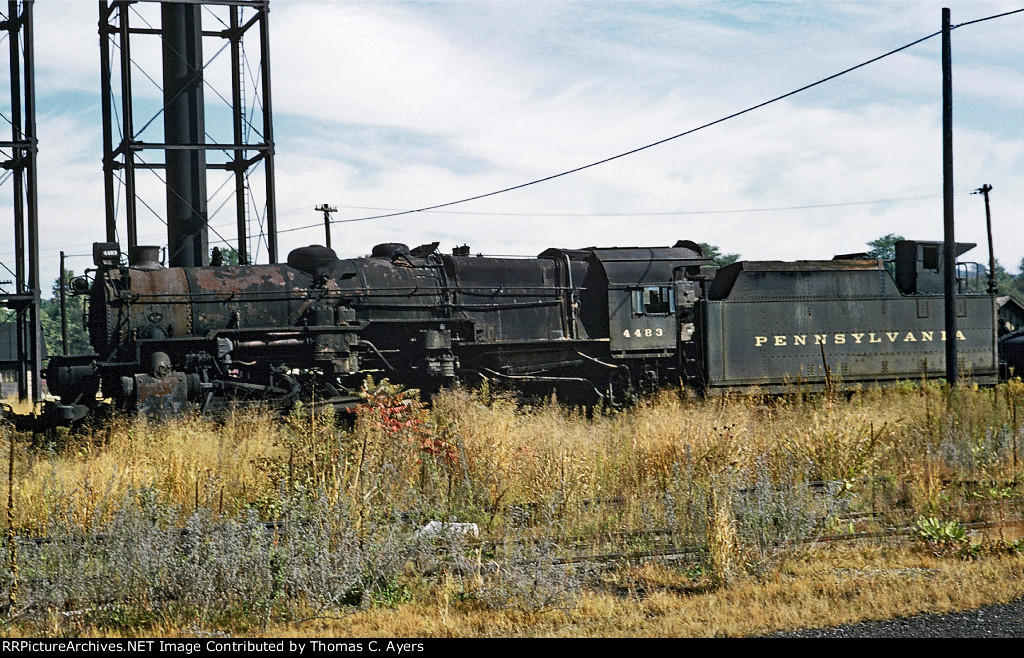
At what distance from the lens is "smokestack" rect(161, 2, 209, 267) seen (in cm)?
2228

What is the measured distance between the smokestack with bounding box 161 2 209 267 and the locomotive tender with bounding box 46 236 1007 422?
7.19 meters

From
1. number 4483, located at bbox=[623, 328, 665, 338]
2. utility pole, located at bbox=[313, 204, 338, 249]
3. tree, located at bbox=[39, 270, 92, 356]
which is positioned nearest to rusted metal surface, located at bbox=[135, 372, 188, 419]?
number 4483, located at bbox=[623, 328, 665, 338]

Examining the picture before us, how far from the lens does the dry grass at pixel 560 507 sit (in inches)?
229

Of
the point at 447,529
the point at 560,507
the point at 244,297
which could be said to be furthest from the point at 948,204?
the point at 447,529

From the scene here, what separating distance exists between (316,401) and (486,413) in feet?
13.8

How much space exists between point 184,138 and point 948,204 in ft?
55.0

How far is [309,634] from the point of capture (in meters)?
5.44

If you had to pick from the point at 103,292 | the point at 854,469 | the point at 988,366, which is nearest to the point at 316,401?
the point at 103,292

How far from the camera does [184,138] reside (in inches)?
886

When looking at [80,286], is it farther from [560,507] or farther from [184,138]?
[560,507]

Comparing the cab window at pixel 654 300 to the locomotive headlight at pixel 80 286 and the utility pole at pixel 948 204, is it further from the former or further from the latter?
the locomotive headlight at pixel 80 286

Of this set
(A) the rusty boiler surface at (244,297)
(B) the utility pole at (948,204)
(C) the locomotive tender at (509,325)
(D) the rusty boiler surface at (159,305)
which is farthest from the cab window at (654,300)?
(D) the rusty boiler surface at (159,305)

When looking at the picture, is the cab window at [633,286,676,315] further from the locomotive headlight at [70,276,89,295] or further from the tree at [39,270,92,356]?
the tree at [39,270,92,356]
